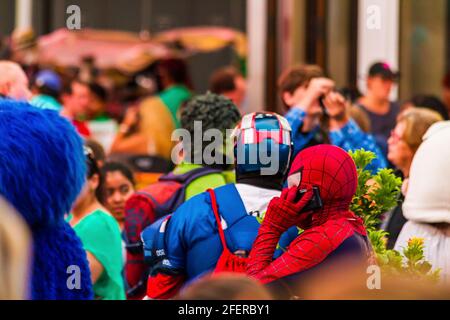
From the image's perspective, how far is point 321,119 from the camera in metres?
6.34

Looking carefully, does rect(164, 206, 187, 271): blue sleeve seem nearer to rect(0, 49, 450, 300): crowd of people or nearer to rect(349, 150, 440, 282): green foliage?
rect(0, 49, 450, 300): crowd of people

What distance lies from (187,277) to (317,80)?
7.88 feet

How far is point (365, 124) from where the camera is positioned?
294 inches

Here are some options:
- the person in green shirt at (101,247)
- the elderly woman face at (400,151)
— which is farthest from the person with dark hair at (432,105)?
the person in green shirt at (101,247)

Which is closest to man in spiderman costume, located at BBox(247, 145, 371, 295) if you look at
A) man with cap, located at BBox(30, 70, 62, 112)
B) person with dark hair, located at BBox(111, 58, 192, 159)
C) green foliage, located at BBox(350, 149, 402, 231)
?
green foliage, located at BBox(350, 149, 402, 231)

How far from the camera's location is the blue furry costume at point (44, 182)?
3.74 metres

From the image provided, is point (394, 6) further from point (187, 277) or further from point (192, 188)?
point (187, 277)

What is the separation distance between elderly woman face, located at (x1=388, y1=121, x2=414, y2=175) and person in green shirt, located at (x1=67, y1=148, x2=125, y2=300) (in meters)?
1.65

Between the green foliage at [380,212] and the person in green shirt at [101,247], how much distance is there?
51.1 inches

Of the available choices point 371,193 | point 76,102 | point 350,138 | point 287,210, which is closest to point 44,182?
point 287,210

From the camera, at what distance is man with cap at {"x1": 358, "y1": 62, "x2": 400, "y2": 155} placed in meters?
8.70

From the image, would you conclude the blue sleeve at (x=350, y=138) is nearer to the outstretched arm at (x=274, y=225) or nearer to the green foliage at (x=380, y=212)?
the green foliage at (x=380, y=212)
